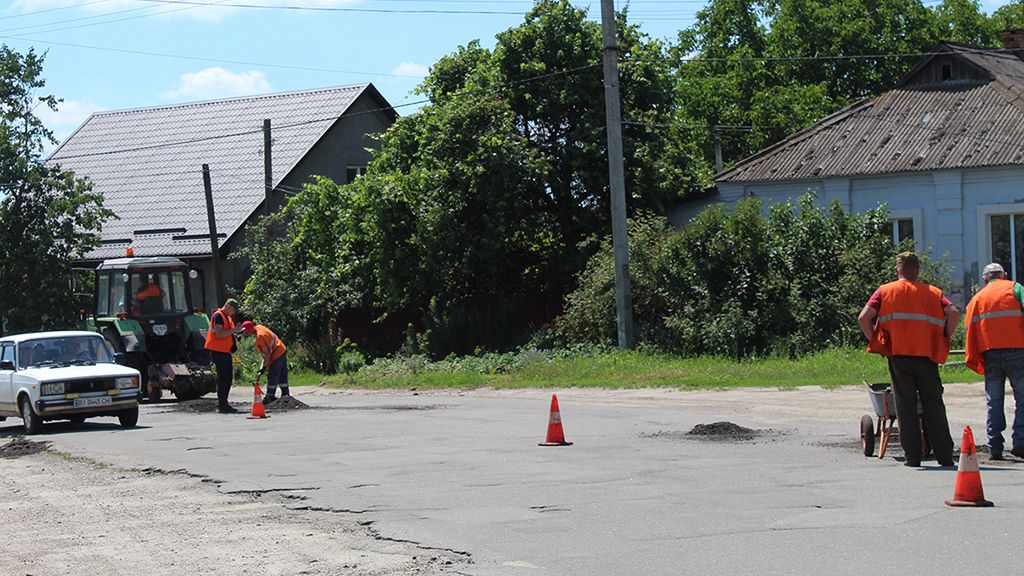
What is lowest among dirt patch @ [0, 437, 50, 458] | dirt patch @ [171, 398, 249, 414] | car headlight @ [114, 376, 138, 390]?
dirt patch @ [0, 437, 50, 458]

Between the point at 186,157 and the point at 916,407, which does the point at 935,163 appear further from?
the point at 186,157

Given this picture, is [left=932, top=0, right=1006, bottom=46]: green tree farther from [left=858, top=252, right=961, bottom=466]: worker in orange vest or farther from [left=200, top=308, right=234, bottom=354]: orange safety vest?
[left=858, top=252, right=961, bottom=466]: worker in orange vest

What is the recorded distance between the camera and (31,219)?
38562 mm

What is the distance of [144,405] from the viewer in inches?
969

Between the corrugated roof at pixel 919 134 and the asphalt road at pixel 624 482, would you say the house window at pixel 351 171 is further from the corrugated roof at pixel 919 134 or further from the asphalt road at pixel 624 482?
the asphalt road at pixel 624 482

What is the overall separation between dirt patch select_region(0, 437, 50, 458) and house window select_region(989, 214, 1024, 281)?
21.3 m

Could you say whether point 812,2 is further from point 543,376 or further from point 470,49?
point 543,376

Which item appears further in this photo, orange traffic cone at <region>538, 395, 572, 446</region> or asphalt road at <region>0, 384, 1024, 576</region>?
orange traffic cone at <region>538, 395, 572, 446</region>

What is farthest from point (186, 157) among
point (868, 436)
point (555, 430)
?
point (868, 436)

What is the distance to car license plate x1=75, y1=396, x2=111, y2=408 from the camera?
19.0 m

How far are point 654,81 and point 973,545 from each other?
2605 cm

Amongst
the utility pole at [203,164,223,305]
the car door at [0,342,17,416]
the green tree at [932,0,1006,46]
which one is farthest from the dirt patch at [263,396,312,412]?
the green tree at [932,0,1006,46]

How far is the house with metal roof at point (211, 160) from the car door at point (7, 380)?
19.9m

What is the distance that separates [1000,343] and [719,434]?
362 cm
